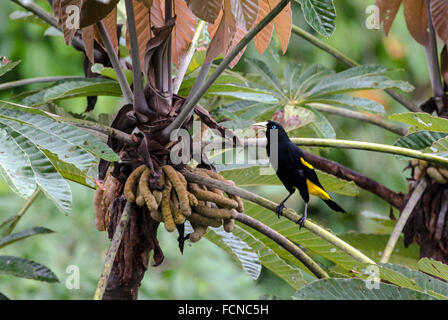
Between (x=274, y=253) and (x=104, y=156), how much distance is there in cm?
60

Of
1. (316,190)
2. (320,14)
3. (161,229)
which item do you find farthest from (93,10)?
(161,229)

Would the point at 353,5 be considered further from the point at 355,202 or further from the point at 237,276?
the point at 237,276

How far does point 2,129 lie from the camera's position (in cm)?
103

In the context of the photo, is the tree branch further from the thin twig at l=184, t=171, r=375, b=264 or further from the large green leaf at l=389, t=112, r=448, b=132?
the thin twig at l=184, t=171, r=375, b=264

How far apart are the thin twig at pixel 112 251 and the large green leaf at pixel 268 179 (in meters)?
0.46

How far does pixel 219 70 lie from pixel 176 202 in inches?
11.5

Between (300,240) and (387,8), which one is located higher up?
Result: (387,8)

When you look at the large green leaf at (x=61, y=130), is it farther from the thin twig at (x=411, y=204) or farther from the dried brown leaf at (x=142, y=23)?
the thin twig at (x=411, y=204)

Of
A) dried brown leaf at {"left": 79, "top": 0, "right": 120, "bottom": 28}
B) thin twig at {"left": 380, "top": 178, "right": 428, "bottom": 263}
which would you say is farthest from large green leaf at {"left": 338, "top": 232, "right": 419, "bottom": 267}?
dried brown leaf at {"left": 79, "top": 0, "right": 120, "bottom": 28}

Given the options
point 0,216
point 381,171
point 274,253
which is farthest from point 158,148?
point 381,171

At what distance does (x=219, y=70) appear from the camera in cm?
115

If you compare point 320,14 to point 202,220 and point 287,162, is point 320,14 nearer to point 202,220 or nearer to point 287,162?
point 202,220

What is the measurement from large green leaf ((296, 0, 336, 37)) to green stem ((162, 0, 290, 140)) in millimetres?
52

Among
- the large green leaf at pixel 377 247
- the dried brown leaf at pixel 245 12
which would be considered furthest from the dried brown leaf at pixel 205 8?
the large green leaf at pixel 377 247
